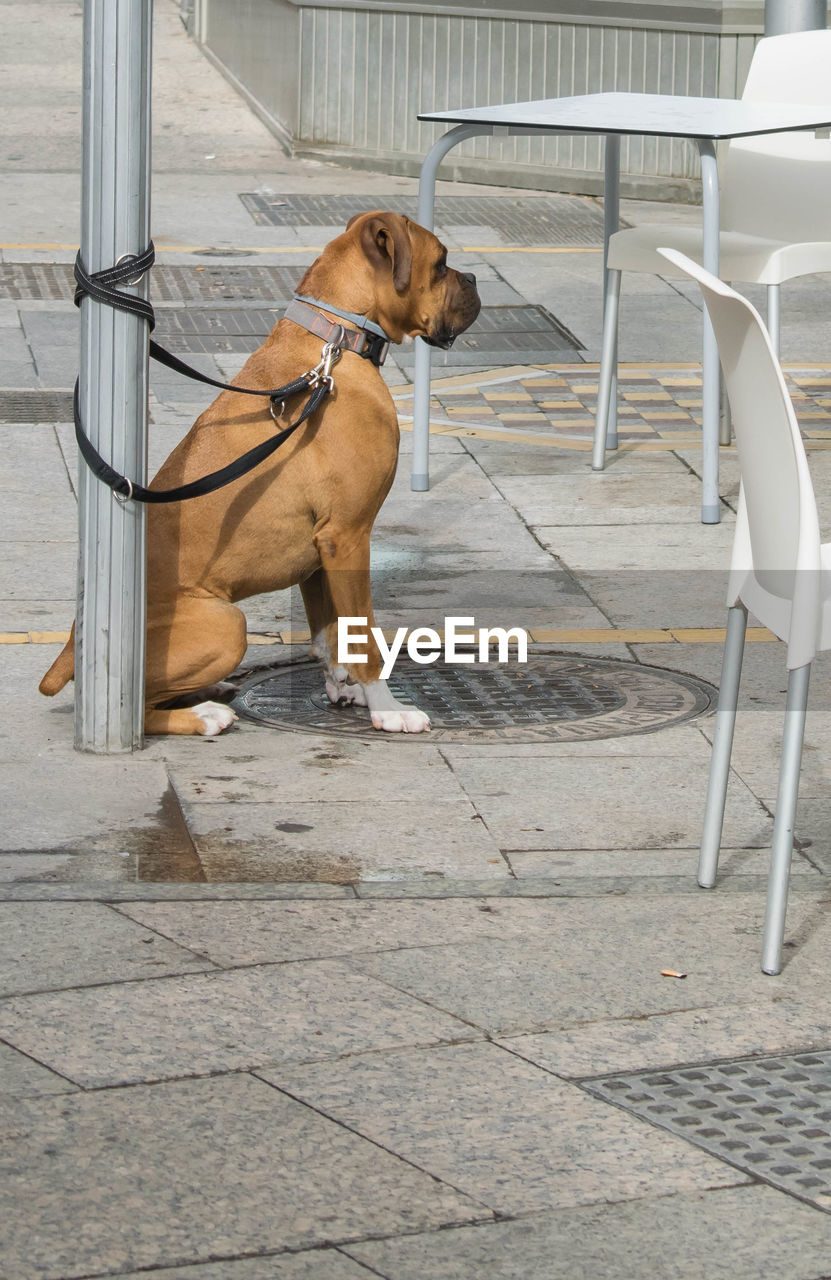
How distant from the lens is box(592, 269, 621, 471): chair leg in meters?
8.05

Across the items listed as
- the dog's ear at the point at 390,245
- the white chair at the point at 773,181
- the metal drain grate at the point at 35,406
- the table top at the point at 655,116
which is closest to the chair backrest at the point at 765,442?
the dog's ear at the point at 390,245

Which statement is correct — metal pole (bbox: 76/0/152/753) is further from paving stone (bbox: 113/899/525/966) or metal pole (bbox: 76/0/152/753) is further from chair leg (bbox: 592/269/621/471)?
chair leg (bbox: 592/269/621/471)

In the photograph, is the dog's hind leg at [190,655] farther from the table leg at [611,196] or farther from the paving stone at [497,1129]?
the table leg at [611,196]

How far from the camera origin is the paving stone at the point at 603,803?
4.78m

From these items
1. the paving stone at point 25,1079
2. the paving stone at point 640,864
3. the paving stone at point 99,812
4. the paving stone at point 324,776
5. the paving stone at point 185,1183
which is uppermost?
the paving stone at point 185,1183

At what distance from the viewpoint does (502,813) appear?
194 inches

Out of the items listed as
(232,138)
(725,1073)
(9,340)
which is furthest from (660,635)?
(232,138)

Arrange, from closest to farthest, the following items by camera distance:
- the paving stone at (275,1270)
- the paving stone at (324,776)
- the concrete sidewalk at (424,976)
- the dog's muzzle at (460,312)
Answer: the paving stone at (275,1270), the concrete sidewalk at (424,976), the paving stone at (324,776), the dog's muzzle at (460,312)

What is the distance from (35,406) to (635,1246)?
6.62 metres

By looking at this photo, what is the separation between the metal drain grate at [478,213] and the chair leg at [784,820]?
927 cm

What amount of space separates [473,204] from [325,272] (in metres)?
8.83

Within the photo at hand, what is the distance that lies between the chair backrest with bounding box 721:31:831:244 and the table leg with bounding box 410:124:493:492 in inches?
60.1

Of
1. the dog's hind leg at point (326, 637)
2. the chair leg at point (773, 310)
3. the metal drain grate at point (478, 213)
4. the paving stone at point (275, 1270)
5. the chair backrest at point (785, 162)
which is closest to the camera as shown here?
the paving stone at point (275, 1270)

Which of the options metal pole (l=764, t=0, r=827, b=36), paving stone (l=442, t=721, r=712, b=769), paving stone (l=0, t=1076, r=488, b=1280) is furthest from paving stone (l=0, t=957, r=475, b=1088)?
metal pole (l=764, t=0, r=827, b=36)
